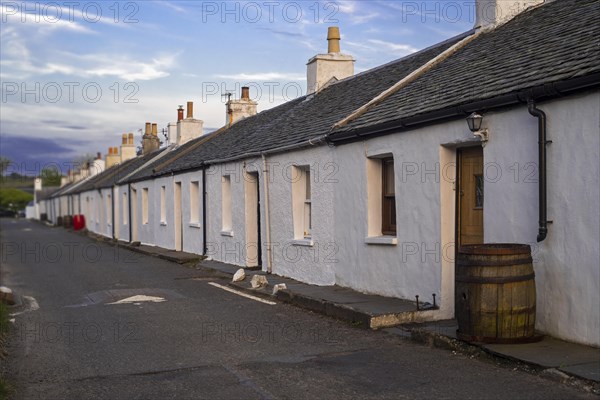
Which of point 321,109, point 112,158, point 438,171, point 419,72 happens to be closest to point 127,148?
point 112,158

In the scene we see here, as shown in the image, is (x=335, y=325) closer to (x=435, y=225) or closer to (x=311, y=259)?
(x=435, y=225)

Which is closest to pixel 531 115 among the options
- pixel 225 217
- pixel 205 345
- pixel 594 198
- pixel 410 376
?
pixel 594 198

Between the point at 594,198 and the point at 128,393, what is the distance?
5.17 meters

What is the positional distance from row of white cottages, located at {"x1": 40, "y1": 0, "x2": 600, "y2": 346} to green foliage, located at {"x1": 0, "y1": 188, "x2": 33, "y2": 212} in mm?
129702

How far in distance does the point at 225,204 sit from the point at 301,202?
5.57 metres

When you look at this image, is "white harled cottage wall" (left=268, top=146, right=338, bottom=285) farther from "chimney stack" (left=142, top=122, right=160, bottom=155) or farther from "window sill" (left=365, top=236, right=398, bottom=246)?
"chimney stack" (left=142, top=122, right=160, bottom=155)

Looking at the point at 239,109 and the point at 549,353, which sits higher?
the point at 239,109

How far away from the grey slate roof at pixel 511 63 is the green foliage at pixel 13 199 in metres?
136

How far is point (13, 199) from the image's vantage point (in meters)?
141

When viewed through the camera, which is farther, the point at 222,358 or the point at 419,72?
the point at 419,72

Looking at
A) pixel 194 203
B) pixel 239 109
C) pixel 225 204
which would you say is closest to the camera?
pixel 225 204

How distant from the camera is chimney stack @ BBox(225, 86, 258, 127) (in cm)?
2947

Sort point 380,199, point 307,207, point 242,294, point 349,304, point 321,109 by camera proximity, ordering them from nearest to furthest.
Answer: point 349,304 → point 380,199 → point 242,294 → point 307,207 → point 321,109

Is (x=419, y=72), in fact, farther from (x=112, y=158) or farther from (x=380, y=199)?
(x=112, y=158)
